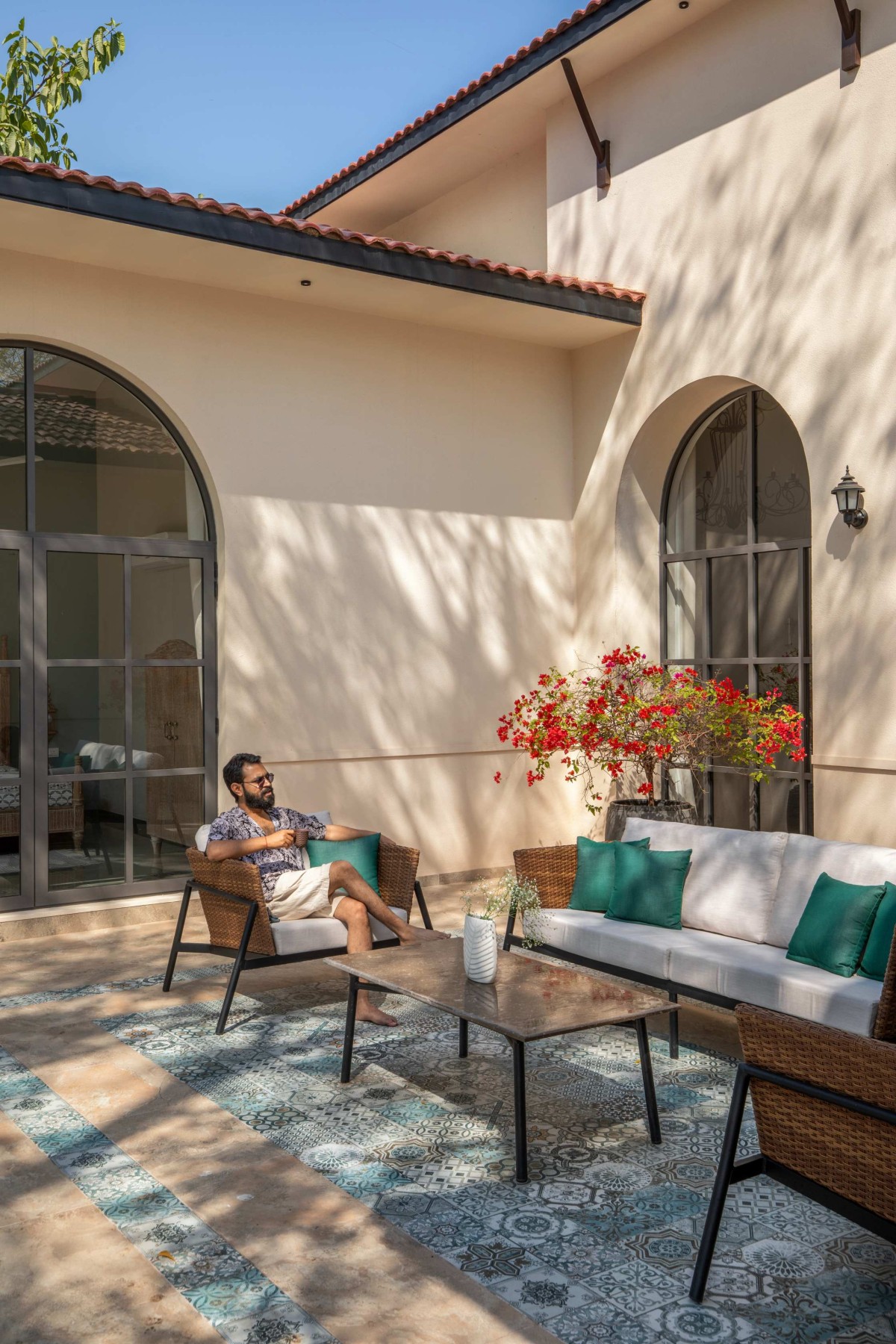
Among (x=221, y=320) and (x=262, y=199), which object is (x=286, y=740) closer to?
(x=221, y=320)

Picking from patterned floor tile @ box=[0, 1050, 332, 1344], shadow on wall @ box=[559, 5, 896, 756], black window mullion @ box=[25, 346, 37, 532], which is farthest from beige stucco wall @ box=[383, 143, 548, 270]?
patterned floor tile @ box=[0, 1050, 332, 1344]

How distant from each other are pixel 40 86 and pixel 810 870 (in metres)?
10.7

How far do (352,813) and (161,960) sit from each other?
2033 millimetres

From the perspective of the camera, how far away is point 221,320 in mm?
7500

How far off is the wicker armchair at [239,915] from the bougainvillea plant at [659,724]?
1982 mm

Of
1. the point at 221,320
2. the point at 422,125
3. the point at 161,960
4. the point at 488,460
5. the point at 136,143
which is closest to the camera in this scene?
the point at 161,960

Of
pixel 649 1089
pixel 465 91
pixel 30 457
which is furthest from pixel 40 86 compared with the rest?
pixel 649 1089

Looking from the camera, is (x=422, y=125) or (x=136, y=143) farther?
→ (x=136, y=143)

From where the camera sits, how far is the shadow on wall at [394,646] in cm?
763

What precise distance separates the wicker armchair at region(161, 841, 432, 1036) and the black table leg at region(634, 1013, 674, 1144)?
1704 mm

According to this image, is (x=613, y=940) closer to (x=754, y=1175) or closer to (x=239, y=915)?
(x=239, y=915)

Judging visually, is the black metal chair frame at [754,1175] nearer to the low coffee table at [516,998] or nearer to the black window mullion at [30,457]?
the low coffee table at [516,998]

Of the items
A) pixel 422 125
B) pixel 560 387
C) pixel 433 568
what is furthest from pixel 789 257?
pixel 422 125

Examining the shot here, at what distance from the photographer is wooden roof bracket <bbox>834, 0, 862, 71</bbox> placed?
6.87 metres
